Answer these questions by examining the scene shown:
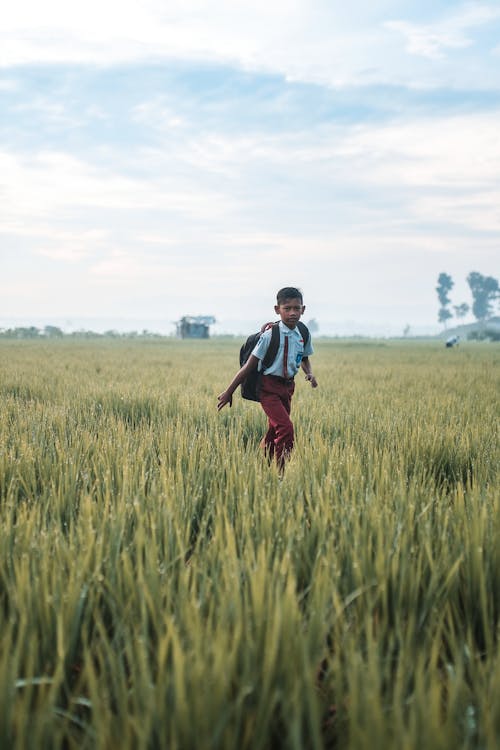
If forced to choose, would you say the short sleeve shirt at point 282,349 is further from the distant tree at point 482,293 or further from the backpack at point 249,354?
the distant tree at point 482,293

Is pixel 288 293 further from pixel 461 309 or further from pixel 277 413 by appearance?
pixel 461 309

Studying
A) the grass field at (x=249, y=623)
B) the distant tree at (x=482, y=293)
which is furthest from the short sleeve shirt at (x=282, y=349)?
the distant tree at (x=482, y=293)

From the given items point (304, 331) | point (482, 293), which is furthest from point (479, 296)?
point (304, 331)

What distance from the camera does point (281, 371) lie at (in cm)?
438

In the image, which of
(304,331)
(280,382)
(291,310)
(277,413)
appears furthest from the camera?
(304,331)

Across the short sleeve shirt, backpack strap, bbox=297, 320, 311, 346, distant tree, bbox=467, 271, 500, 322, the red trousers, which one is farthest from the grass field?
distant tree, bbox=467, 271, 500, 322

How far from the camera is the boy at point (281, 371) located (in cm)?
422

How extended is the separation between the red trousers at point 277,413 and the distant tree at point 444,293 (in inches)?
6030

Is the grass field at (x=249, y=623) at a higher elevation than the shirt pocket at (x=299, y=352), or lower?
lower

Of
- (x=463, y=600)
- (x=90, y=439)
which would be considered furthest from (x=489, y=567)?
(x=90, y=439)

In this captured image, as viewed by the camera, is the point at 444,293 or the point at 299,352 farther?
the point at 444,293

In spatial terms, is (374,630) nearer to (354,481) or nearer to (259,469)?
(354,481)

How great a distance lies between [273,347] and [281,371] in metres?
0.18

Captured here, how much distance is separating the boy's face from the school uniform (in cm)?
10
